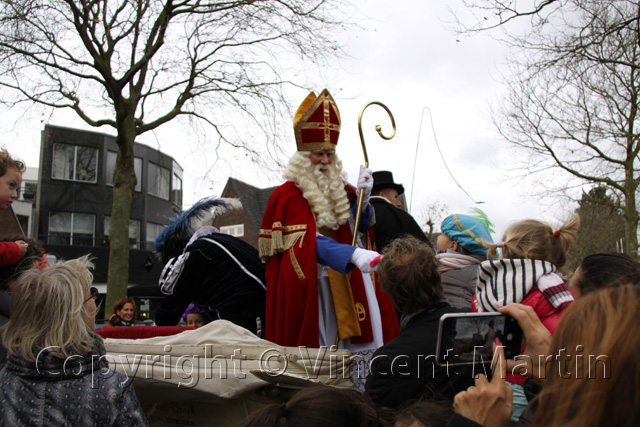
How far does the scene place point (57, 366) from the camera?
2.00 meters

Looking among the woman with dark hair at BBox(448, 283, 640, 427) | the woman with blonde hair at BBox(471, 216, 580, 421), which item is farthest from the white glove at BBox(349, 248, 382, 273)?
the woman with dark hair at BBox(448, 283, 640, 427)

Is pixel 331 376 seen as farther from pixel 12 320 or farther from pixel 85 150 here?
pixel 85 150

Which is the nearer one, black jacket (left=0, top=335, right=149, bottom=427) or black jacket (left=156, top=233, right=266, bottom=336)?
black jacket (left=0, top=335, right=149, bottom=427)

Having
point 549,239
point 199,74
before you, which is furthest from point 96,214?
point 549,239

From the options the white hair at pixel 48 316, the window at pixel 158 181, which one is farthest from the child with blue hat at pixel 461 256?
the window at pixel 158 181

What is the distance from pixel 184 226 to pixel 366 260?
1.91m

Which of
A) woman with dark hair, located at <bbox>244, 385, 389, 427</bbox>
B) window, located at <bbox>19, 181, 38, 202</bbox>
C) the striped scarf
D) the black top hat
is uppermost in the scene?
window, located at <bbox>19, 181, 38, 202</bbox>

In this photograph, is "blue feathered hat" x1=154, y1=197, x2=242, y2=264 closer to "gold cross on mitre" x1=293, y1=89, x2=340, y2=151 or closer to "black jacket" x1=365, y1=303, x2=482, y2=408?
"gold cross on mitre" x1=293, y1=89, x2=340, y2=151

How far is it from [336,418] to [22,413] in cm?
122

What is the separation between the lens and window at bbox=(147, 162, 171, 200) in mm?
29427

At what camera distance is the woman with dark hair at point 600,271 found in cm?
182

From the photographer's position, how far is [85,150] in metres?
26.8

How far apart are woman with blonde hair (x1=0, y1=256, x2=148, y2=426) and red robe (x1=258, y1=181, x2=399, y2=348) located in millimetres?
1249

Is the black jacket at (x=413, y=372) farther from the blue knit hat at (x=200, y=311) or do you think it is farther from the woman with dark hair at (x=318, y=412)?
the blue knit hat at (x=200, y=311)
